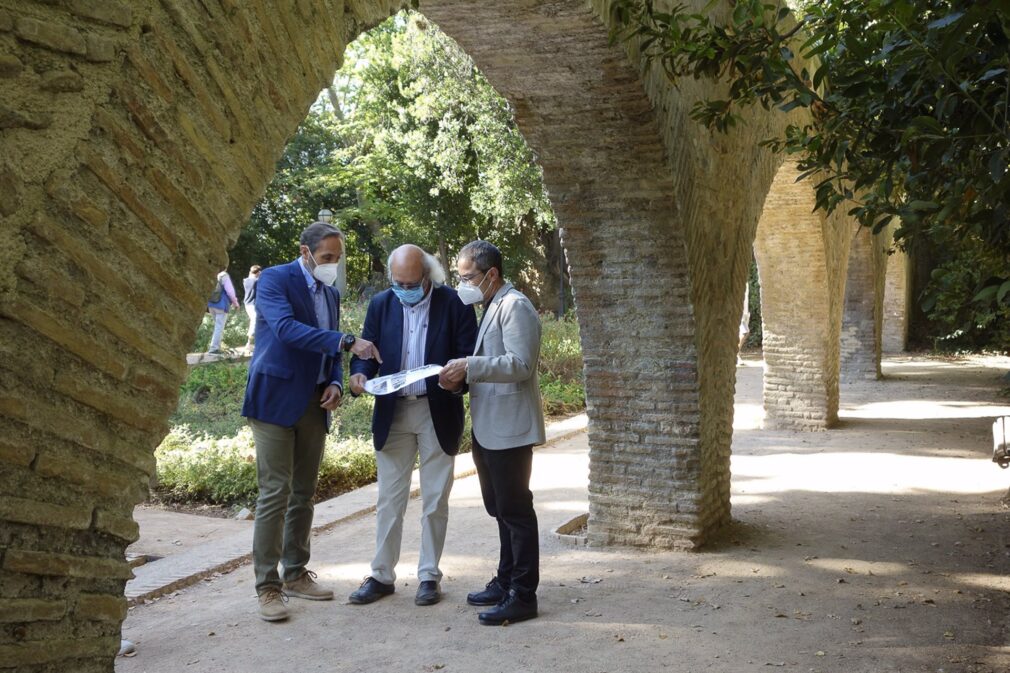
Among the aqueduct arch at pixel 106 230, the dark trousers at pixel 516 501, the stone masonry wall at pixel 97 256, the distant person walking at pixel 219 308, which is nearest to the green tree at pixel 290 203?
the distant person walking at pixel 219 308

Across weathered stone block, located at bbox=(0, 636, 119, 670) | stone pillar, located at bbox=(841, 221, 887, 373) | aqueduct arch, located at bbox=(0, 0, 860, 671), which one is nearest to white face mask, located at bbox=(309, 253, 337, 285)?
aqueduct arch, located at bbox=(0, 0, 860, 671)

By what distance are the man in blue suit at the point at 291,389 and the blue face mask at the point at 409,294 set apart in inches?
13.1

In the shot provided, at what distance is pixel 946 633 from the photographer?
4.88 m

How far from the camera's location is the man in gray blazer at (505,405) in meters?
4.72

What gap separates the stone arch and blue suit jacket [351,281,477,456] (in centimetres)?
664

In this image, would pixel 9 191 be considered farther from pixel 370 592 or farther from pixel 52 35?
pixel 370 592

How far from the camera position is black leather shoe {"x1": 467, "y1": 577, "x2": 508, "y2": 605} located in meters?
5.14

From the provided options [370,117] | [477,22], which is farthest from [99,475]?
[370,117]

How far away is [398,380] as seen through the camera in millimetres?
4785

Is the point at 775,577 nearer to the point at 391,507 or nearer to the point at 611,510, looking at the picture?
the point at 611,510

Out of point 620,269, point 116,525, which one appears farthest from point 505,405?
point 116,525

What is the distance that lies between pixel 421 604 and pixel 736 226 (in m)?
3.54

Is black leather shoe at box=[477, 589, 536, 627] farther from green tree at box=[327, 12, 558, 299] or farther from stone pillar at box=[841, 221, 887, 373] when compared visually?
stone pillar at box=[841, 221, 887, 373]

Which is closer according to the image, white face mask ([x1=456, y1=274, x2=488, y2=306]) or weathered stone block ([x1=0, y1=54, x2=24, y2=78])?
weathered stone block ([x1=0, y1=54, x2=24, y2=78])
